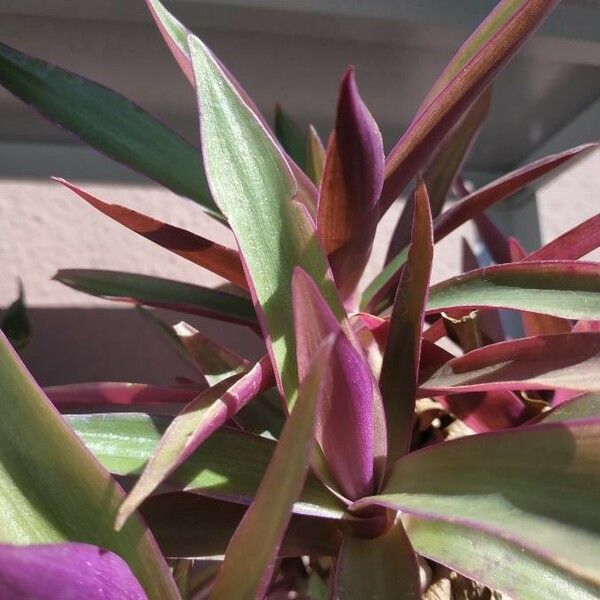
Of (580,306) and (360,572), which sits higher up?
(580,306)

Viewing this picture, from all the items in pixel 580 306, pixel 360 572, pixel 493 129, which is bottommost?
pixel 360 572

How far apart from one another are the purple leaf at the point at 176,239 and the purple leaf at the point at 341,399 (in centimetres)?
14

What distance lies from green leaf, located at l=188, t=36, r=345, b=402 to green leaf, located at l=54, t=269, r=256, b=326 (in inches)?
6.5

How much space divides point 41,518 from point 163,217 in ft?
1.89

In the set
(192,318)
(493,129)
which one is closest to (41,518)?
(192,318)

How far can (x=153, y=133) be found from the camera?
48cm

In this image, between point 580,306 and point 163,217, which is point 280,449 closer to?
point 580,306

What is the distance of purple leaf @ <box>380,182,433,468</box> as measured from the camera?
1.05ft

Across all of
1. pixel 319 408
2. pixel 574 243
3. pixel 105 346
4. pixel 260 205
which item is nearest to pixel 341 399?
pixel 319 408

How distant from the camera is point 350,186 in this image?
0.35 m

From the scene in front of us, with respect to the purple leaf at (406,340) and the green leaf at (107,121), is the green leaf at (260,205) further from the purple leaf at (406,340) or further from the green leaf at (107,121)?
the green leaf at (107,121)

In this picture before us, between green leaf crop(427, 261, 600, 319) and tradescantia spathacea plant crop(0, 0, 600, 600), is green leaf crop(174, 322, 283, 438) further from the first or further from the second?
green leaf crop(427, 261, 600, 319)

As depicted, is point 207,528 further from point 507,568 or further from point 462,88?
point 462,88

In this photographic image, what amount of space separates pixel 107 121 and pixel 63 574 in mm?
355
